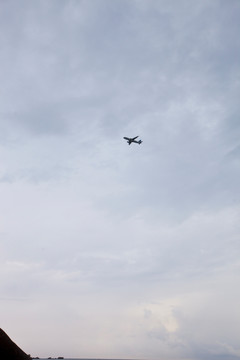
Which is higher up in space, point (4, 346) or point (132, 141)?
point (132, 141)

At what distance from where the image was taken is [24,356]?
5250 centimetres

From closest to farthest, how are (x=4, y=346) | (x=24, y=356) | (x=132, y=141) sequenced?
(x=4, y=346)
(x=24, y=356)
(x=132, y=141)

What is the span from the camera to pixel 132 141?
370 feet

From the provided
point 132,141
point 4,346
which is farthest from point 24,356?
point 132,141

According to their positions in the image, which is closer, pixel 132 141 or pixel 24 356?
pixel 24 356

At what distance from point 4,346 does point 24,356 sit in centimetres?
599

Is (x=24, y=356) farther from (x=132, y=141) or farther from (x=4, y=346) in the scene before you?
Result: (x=132, y=141)

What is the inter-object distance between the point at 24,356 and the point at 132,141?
248 feet

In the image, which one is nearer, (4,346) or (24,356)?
(4,346)

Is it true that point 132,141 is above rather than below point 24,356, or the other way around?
above

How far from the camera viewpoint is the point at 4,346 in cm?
4819

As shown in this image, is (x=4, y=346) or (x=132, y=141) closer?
(x=4, y=346)

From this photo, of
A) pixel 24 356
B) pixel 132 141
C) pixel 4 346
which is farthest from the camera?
Result: pixel 132 141
